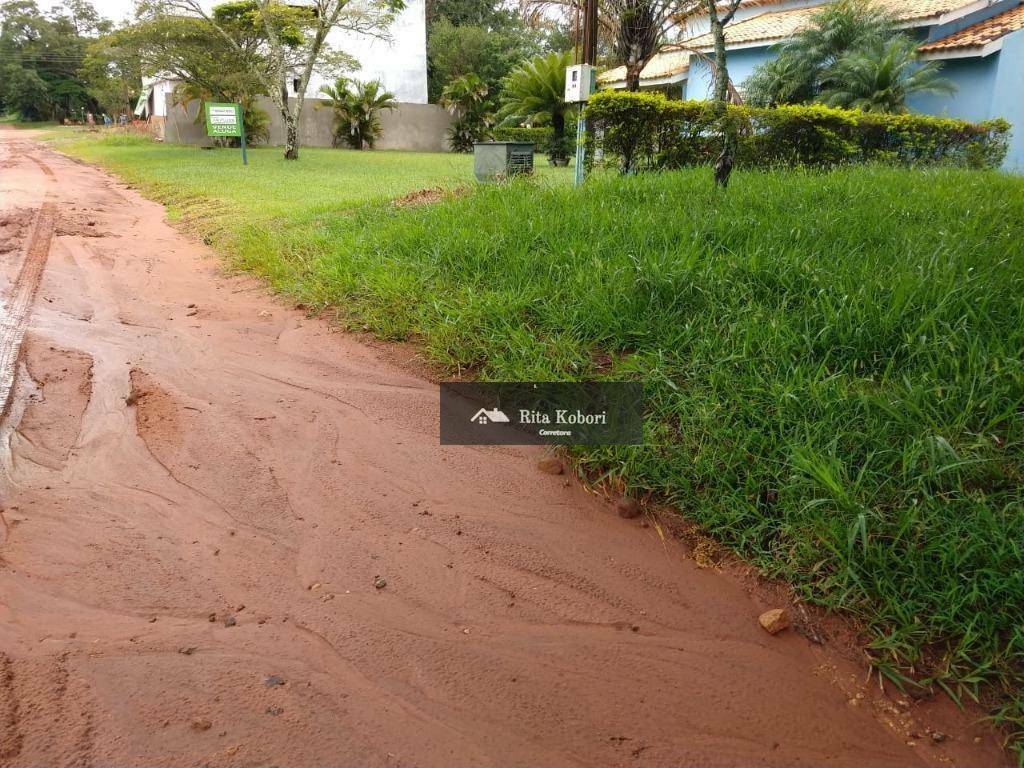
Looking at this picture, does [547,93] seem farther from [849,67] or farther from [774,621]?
[774,621]

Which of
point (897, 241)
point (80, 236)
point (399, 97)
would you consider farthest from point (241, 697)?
point (399, 97)

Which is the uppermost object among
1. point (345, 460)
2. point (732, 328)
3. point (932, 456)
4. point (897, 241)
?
point (897, 241)

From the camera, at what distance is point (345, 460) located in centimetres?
340

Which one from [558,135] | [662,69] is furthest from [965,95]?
[558,135]

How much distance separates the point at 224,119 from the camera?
17031 mm

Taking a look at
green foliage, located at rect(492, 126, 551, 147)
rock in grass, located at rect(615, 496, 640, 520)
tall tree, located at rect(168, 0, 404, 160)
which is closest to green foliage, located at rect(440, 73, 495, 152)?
green foliage, located at rect(492, 126, 551, 147)

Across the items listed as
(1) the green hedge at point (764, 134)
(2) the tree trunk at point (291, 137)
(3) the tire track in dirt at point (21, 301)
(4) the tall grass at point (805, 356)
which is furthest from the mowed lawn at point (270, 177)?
(4) the tall grass at point (805, 356)

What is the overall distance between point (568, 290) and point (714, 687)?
9.32 feet

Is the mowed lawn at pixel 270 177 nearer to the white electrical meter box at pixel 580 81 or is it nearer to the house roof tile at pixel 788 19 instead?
the white electrical meter box at pixel 580 81

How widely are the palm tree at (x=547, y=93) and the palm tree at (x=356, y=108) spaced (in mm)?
9515

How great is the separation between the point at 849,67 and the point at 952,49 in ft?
6.74

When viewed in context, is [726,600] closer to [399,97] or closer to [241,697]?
[241,697]

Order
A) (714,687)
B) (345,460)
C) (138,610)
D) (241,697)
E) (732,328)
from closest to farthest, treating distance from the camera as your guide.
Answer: (241,697), (714,687), (138,610), (345,460), (732,328)

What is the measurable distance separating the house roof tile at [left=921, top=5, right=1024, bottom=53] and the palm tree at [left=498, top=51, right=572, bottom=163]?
891 centimetres
